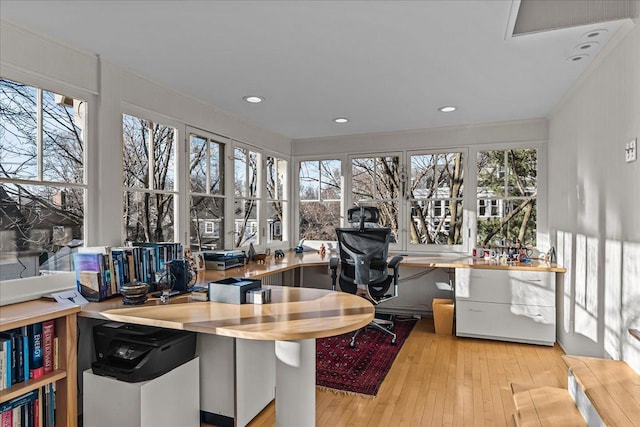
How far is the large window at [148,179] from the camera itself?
9.34 ft

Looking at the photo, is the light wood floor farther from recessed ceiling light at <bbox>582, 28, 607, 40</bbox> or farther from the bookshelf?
recessed ceiling light at <bbox>582, 28, 607, 40</bbox>

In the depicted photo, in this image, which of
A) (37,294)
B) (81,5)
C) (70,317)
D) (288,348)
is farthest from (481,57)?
(37,294)

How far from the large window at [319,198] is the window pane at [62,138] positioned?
3155 mm

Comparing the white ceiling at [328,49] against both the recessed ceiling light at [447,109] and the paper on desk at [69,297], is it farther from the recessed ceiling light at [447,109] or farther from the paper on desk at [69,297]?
the paper on desk at [69,297]

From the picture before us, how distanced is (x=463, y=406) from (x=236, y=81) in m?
2.88

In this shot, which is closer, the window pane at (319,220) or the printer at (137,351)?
the printer at (137,351)

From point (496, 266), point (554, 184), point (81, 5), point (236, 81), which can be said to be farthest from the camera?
point (554, 184)

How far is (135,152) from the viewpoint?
9.60ft

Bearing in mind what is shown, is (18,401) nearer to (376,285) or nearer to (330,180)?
(376,285)

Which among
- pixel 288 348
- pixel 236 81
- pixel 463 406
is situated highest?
pixel 236 81

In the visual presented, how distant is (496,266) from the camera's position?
371cm

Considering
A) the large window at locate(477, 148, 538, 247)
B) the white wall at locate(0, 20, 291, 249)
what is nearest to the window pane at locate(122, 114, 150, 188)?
the white wall at locate(0, 20, 291, 249)

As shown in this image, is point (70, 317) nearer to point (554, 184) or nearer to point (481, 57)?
point (481, 57)

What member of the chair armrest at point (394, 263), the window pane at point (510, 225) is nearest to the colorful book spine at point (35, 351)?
the chair armrest at point (394, 263)
